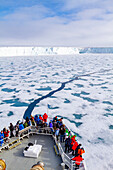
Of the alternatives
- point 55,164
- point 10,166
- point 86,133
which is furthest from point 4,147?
point 86,133

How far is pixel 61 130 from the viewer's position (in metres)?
7.96

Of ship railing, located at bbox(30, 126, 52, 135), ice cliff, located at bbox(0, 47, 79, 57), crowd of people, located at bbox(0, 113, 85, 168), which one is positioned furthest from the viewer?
ice cliff, located at bbox(0, 47, 79, 57)

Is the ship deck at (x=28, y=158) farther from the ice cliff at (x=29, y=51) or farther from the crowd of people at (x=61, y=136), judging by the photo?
the ice cliff at (x=29, y=51)

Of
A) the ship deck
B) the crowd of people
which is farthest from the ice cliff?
the ship deck

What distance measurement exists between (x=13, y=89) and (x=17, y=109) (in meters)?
8.92

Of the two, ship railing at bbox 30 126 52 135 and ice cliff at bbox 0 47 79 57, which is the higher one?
ice cliff at bbox 0 47 79 57

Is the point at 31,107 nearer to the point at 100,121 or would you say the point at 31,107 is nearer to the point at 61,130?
the point at 100,121

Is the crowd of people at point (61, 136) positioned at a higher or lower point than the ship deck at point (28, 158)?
higher

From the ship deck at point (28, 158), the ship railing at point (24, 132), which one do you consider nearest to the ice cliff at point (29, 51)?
the ship railing at point (24, 132)

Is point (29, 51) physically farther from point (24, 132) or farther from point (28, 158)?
point (28, 158)

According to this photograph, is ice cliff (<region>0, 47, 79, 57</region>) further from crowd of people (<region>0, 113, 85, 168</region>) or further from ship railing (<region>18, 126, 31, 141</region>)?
ship railing (<region>18, 126, 31, 141</region>)

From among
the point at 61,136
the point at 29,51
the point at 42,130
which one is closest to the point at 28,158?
the point at 61,136

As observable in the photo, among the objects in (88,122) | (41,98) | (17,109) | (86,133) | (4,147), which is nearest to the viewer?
(4,147)

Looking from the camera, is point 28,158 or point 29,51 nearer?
point 28,158
